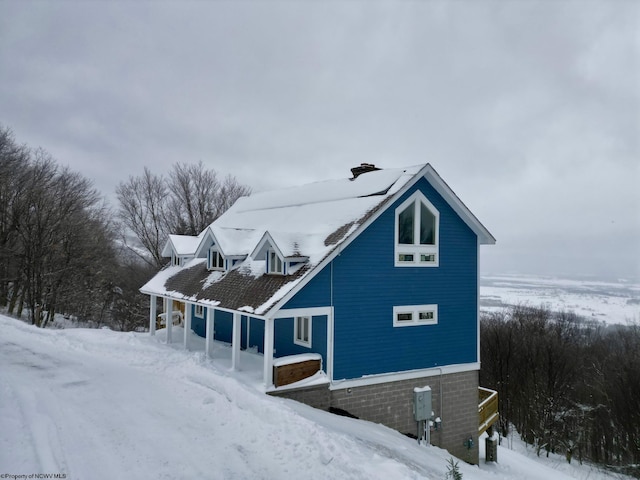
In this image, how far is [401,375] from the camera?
530 inches

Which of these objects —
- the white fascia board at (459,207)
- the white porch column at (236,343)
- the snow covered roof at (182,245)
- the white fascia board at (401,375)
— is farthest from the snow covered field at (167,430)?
the white fascia board at (459,207)

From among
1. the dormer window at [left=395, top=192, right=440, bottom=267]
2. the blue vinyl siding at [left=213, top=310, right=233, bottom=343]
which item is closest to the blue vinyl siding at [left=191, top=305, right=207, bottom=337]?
the blue vinyl siding at [left=213, top=310, right=233, bottom=343]

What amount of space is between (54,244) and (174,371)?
954 inches

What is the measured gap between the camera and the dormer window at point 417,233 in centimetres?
1377

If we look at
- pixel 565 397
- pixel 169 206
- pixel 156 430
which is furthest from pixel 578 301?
pixel 156 430

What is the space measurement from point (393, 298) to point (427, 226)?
109 inches

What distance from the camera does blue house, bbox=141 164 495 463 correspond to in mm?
12188

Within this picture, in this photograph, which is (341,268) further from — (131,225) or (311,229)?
(131,225)

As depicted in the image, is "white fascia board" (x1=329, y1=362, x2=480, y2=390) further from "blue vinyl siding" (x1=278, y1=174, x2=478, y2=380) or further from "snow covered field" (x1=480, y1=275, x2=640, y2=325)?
"snow covered field" (x1=480, y1=275, x2=640, y2=325)

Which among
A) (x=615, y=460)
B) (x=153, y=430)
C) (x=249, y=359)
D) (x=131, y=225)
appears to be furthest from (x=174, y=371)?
(x=615, y=460)

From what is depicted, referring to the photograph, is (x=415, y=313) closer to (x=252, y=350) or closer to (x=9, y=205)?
(x=252, y=350)

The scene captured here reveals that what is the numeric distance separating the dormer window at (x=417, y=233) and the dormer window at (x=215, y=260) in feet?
21.8

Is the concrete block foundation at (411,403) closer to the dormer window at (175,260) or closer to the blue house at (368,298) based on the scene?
the blue house at (368,298)

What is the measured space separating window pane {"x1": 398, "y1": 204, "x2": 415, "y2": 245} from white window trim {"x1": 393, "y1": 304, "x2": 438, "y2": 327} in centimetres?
209
